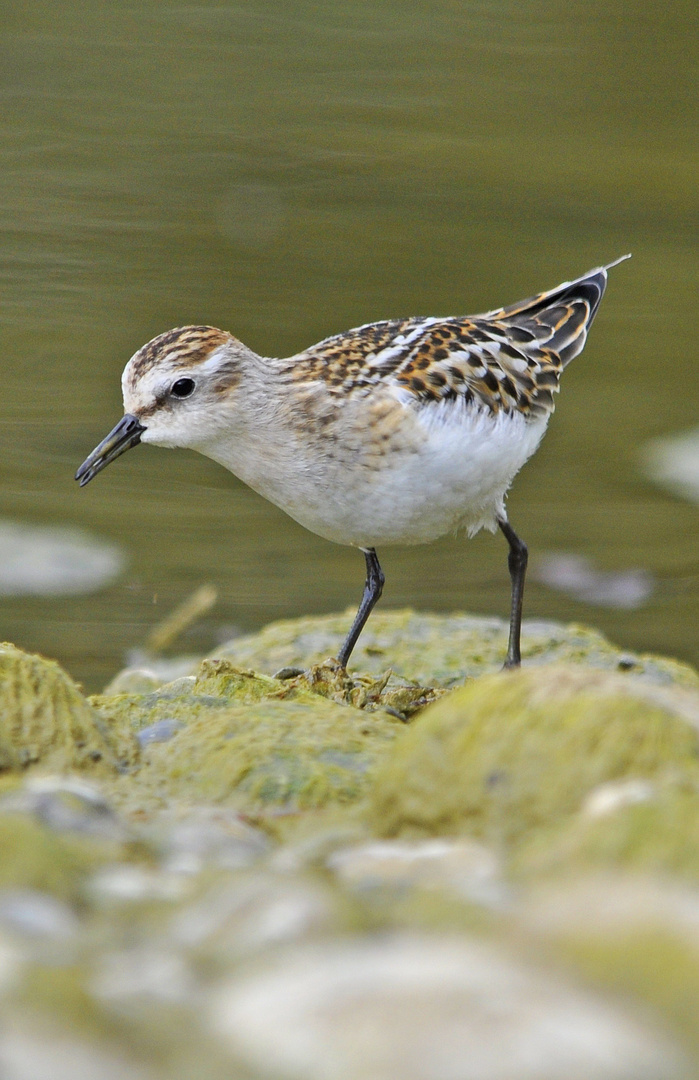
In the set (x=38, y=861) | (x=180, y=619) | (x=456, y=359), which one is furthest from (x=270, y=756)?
(x=180, y=619)

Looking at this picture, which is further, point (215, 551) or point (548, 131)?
point (548, 131)

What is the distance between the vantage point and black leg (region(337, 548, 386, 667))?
5035 millimetres

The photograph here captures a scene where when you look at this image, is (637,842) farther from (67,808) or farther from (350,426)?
(350,426)

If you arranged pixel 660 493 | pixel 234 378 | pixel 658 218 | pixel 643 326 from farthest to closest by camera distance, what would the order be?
1. pixel 658 218
2. pixel 643 326
3. pixel 660 493
4. pixel 234 378

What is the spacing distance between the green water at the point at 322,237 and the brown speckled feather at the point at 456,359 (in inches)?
64.3

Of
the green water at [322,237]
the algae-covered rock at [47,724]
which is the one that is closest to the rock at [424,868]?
the algae-covered rock at [47,724]

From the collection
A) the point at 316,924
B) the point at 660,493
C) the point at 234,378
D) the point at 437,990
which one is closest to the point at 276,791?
the point at 316,924

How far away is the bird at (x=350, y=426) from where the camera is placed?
15.5 feet

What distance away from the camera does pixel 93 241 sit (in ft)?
30.8

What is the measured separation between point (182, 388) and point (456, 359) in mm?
1033

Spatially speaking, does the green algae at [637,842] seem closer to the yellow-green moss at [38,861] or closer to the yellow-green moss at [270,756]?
the yellow-green moss at [38,861]

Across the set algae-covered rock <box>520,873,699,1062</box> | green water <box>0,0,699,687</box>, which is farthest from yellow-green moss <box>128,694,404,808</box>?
green water <box>0,0,699,687</box>

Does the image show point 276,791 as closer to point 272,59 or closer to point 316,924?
point 316,924

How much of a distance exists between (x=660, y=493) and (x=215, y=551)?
99.3 inches
